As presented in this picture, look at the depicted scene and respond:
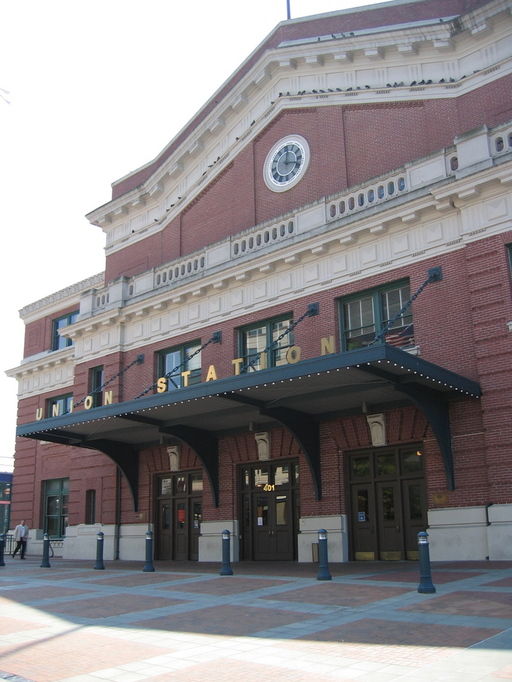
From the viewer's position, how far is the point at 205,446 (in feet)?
77.5

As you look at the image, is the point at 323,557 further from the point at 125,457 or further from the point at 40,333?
the point at 40,333

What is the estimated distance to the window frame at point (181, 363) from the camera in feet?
83.0

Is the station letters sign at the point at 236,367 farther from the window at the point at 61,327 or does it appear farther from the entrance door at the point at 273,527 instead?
the window at the point at 61,327

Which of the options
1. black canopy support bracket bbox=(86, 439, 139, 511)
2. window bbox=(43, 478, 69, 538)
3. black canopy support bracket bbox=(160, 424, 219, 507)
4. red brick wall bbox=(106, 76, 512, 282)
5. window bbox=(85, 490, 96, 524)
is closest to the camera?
red brick wall bbox=(106, 76, 512, 282)

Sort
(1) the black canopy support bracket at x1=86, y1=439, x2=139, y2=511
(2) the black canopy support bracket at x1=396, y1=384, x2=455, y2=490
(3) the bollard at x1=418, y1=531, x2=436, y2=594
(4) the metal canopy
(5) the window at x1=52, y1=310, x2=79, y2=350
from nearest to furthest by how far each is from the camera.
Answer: (3) the bollard at x1=418, y1=531, x2=436, y2=594, (4) the metal canopy, (2) the black canopy support bracket at x1=396, y1=384, x2=455, y2=490, (1) the black canopy support bracket at x1=86, y1=439, x2=139, y2=511, (5) the window at x1=52, y1=310, x2=79, y2=350

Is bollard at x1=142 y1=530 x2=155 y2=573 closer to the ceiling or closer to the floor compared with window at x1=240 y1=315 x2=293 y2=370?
closer to the floor

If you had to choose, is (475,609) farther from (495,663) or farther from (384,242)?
(384,242)

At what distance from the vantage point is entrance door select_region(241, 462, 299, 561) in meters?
21.8

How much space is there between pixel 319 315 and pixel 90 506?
13225 mm

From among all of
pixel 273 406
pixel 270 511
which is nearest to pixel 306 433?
pixel 273 406

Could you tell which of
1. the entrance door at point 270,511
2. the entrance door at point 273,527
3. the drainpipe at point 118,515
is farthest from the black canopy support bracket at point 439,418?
the drainpipe at point 118,515

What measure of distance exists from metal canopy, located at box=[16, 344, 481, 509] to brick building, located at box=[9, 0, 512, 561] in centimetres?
8

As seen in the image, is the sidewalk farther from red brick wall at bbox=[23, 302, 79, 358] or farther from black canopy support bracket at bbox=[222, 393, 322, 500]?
red brick wall at bbox=[23, 302, 79, 358]

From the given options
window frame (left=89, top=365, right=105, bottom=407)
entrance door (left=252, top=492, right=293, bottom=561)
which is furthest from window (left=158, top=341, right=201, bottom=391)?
entrance door (left=252, top=492, right=293, bottom=561)
